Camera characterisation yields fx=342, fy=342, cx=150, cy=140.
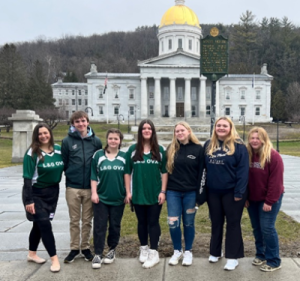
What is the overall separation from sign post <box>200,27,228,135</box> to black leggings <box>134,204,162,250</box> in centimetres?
429

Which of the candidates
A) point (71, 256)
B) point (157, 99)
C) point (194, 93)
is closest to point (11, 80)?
point (157, 99)

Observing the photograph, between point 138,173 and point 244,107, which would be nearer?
point 138,173

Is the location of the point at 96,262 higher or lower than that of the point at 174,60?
lower

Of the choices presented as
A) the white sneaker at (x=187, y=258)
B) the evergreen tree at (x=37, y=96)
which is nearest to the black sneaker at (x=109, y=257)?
the white sneaker at (x=187, y=258)

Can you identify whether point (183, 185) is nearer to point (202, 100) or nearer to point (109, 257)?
point (109, 257)

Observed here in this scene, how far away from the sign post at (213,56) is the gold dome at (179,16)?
215 ft

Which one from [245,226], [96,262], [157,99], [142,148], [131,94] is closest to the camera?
[96,262]

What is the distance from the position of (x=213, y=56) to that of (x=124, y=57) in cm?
13387

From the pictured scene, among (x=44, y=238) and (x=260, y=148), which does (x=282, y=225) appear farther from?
(x=44, y=238)

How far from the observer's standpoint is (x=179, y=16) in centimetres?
7075

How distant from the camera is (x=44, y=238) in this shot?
4.84m

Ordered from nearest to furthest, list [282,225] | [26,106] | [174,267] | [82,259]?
[174,267]
[82,259]
[282,225]
[26,106]

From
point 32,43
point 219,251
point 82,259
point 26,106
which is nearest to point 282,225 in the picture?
point 219,251

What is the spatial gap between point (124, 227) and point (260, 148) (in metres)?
3.29
